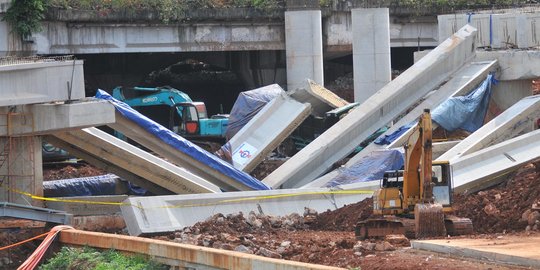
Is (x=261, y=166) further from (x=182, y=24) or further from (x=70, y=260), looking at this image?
(x=70, y=260)

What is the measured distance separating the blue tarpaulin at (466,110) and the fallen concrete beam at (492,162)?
12.0ft

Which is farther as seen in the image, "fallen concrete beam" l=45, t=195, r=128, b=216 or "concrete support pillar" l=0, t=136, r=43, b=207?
"fallen concrete beam" l=45, t=195, r=128, b=216

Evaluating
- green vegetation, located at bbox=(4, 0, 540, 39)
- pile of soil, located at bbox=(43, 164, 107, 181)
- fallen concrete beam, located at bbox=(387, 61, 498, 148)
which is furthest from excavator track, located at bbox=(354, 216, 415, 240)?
green vegetation, located at bbox=(4, 0, 540, 39)

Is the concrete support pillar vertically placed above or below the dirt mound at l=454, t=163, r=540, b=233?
above

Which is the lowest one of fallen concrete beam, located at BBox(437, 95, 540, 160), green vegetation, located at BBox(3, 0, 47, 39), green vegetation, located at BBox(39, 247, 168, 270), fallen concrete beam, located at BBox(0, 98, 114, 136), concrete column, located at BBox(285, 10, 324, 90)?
green vegetation, located at BBox(39, 247, 168, 270)

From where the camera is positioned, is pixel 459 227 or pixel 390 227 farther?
pixel 390 227

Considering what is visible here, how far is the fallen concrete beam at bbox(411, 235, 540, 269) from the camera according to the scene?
17.5m

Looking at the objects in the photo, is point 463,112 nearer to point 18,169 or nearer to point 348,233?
point 348,233

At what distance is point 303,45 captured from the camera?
4225cm

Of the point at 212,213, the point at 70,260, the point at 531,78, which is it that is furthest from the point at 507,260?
the point at 531,78

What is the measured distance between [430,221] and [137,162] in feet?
31.5

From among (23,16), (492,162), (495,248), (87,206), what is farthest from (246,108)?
(495,248)

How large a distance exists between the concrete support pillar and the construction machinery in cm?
1109

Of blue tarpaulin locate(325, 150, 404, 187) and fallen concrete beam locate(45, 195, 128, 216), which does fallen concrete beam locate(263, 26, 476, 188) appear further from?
fallen concrete beam locate(45, 195, 128, 216)
